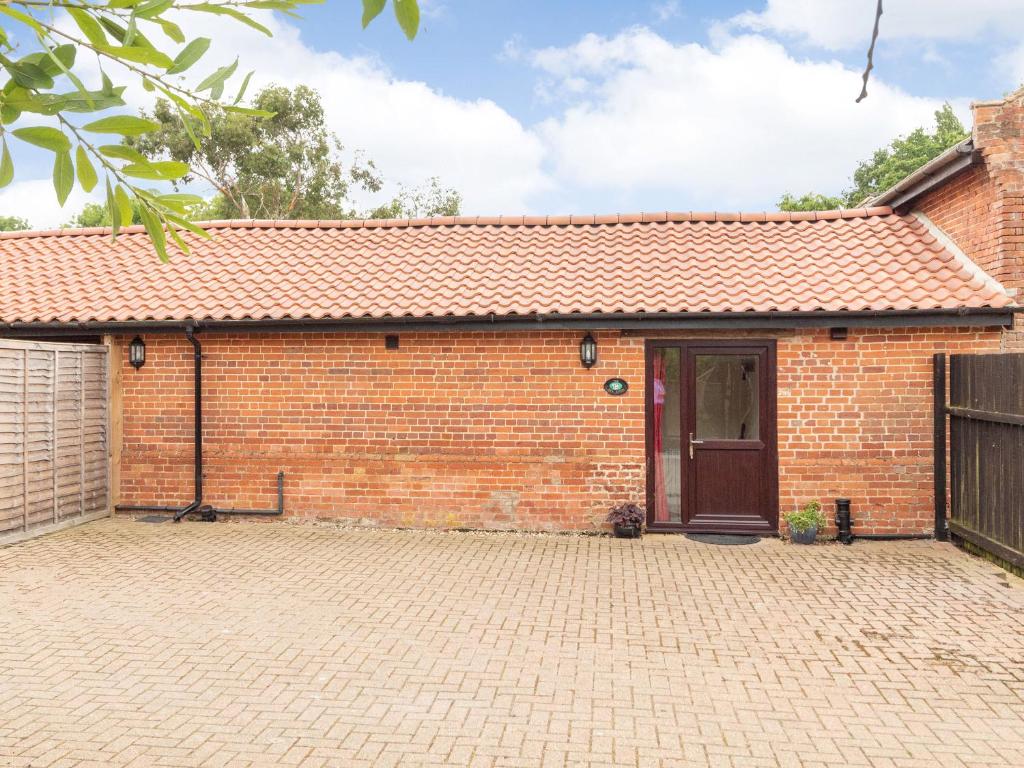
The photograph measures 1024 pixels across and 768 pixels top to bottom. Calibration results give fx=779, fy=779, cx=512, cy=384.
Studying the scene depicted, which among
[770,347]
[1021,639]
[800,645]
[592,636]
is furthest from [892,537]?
[592,636]

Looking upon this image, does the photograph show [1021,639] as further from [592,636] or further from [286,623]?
[286,623]

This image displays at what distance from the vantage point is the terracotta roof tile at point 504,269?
887 centimetres

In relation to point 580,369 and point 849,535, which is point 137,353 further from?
point 849,535

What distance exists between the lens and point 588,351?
898 centimetres

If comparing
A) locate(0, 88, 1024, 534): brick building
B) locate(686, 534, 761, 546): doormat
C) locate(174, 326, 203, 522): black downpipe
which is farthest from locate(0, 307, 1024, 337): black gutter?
locate(686, 534, 761, 546): doormat

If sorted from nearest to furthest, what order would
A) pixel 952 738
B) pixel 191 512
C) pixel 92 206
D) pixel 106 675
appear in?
pixel 952 738
pixel 106 675
pixel 191 512
pixel 92 206

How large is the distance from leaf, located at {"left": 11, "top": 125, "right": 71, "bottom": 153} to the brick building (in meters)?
7.41

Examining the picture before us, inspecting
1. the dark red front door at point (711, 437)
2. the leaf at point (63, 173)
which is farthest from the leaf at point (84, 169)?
the dark red front door at point (711, 437)

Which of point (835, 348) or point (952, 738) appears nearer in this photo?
point (952, 738)

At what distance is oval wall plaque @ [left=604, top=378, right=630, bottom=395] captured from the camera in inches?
355

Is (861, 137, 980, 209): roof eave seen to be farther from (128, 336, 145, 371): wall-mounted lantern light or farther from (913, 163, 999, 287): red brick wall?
(128, 336, 145, 371): wall-mounted lantern light

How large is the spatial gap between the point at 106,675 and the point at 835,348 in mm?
7623

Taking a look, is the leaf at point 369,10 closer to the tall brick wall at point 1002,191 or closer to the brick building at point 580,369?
the brick building at point 580,369

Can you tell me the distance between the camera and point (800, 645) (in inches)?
211
